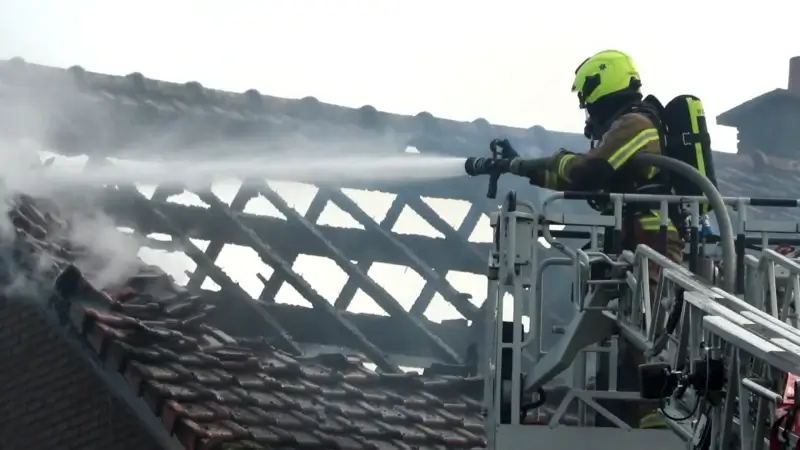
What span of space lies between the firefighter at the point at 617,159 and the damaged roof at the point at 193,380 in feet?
7.49

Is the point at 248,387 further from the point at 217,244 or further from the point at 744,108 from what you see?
the point at 744,108

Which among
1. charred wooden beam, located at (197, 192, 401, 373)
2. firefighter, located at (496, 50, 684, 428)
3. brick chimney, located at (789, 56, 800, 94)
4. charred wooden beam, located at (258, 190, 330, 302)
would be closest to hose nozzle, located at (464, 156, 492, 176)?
firefighter, located at (496, 50, 684, 428)

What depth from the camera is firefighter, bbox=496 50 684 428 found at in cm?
705

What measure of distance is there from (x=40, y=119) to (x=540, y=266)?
6.05 m

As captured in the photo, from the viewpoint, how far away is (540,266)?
22.9 feet

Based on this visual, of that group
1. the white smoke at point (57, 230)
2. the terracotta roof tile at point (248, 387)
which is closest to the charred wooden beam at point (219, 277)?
the white smoke at point (57, 230)

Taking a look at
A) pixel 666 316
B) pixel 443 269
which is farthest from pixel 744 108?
pixel 666 316

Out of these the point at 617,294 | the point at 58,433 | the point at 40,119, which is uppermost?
the point at 40,119

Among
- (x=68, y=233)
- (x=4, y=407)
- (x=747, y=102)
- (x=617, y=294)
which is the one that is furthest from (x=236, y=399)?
(x=747, y=102)

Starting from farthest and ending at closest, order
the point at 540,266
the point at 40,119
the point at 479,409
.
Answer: the point at 40,119, the point at 479,409, the point at 540,266

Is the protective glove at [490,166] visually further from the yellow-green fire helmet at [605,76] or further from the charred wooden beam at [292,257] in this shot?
the charred wooden beam at [292,257]

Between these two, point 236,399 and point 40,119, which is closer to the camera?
point 236,399

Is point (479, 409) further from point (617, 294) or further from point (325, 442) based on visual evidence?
point (617, 294)

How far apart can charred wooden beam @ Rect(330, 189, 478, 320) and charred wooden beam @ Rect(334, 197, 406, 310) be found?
0.85ft
